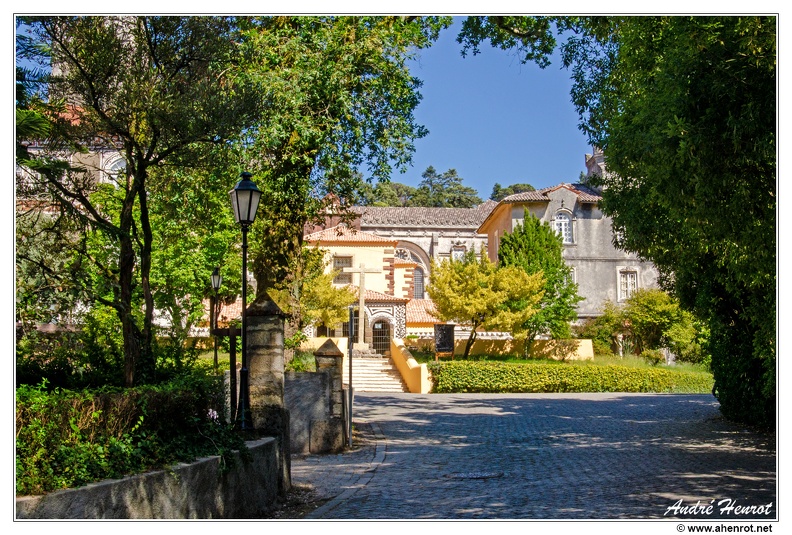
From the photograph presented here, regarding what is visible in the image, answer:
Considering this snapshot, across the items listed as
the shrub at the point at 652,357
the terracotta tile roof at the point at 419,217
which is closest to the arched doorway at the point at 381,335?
the shrub at the point at 652,357

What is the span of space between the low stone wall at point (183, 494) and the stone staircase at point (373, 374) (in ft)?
75.4

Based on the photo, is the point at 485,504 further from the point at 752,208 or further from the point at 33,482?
the point at 33,482

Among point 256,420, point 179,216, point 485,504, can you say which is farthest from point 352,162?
point 485,504

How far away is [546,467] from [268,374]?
14.6 ft

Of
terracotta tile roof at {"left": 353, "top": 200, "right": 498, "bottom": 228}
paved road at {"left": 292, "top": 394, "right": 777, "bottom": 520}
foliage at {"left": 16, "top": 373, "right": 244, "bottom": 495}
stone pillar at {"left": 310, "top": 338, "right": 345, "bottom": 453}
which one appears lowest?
paved road at {"left": 292, "top": 394, "right": 777, "bottom": 520}

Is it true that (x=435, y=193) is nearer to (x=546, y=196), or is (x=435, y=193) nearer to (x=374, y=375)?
(x=546, y=196)

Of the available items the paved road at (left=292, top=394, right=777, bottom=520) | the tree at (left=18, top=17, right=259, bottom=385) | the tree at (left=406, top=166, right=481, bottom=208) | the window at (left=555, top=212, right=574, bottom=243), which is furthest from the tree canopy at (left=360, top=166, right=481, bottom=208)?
the tree at (left=18, top=17, right=259, bottom=385)

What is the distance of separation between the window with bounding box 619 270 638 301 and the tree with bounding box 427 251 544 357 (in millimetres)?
11664

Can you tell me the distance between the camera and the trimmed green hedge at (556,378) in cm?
3061

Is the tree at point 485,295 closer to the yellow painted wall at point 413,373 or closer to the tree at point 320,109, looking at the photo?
the yellow painted wall at point 413,373

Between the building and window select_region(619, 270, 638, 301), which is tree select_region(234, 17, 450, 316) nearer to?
the building

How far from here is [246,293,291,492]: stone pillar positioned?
8945 millimetres

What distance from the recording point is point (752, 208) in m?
8.26

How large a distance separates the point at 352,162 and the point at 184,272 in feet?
51.0
